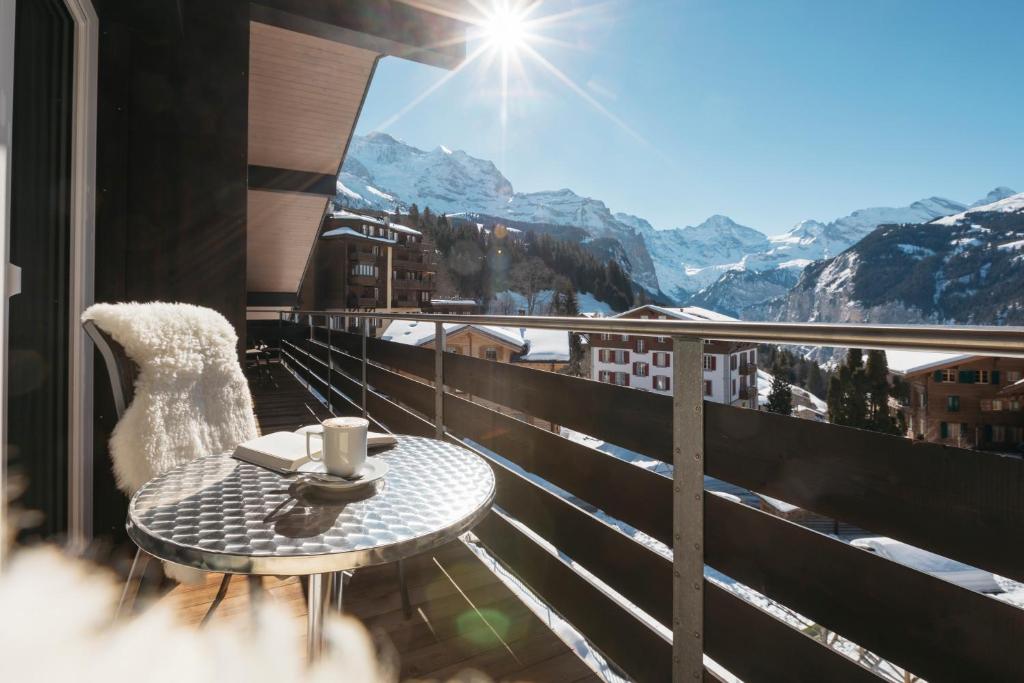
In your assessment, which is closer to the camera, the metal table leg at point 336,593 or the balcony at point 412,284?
the metal table leg at point 336,593

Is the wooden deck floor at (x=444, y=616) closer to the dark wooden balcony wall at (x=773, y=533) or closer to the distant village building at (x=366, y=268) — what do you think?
the dark wooden balcony wall at (x=773, y=533)

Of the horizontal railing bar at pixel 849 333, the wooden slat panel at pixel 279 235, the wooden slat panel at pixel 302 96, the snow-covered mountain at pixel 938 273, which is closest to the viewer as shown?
the horizontal railing bar at pixel 849 333

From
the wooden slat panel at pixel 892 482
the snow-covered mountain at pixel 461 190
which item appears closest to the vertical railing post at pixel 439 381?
the wooden slat panel at pixel 892 482

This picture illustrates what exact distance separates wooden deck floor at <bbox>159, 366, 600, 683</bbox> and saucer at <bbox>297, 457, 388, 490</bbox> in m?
0.78

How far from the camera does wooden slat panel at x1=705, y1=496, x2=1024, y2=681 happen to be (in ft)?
2.35

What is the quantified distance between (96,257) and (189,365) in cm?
→ 122

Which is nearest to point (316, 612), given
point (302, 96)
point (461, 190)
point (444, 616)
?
point (444, 616)

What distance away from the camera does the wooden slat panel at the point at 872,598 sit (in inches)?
28.2

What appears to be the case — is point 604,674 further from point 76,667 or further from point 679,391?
point 76,667

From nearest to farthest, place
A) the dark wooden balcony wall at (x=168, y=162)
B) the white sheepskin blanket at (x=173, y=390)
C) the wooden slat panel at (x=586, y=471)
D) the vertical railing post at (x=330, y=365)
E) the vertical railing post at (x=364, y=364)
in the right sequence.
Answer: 1. the wooden slat panel at (x=586, y=471)
2. the white sheepskin blanket at (x=173, y=390)
3. the dark wooden balcony wall at (x=168, y=162)
4. the vertical railing post at (x=364, y=364)
5. the vertical railing post at (x=330, y=365)

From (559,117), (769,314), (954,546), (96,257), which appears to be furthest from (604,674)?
(769,314)

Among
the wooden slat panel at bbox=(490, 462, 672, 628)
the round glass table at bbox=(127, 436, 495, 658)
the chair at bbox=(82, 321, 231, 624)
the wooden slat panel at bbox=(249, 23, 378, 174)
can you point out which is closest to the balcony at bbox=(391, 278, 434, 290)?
the wooden slat panel at bbox=(249, 23, 378, 174)

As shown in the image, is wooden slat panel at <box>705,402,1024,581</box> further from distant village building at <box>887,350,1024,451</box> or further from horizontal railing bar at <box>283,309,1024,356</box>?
horizontal railing bar at <box>283,309,1024,356</box>

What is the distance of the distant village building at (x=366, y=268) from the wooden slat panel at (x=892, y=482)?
53.1 ft
